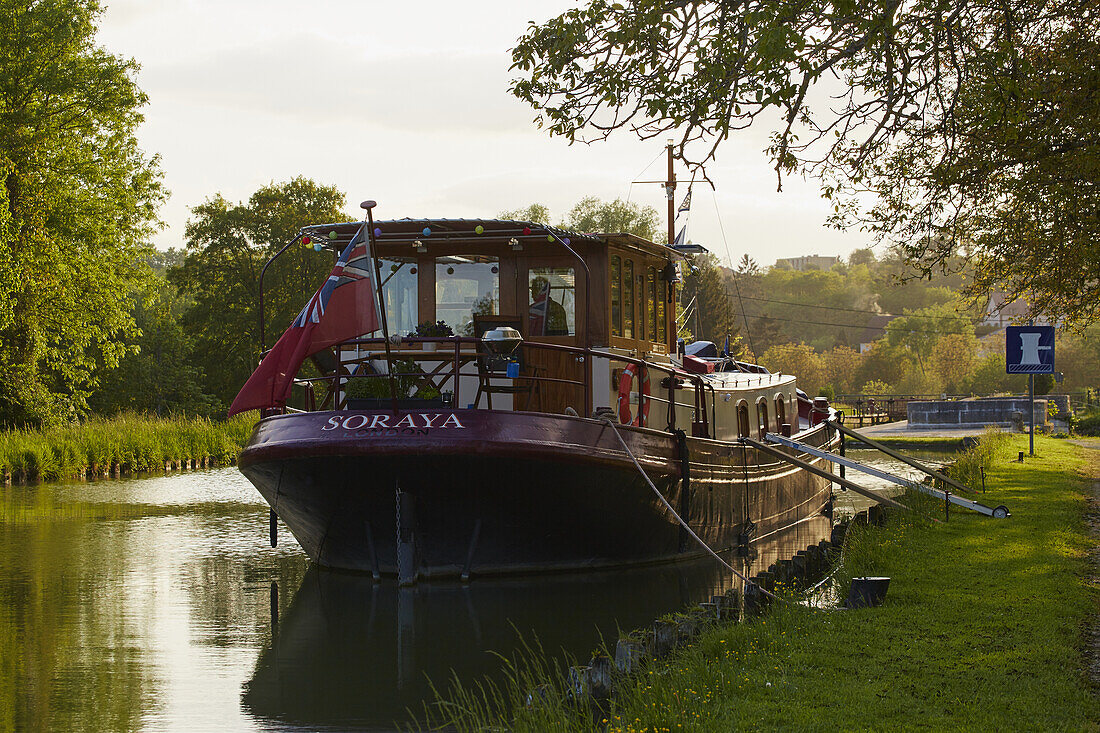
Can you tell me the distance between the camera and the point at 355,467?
1230 cm


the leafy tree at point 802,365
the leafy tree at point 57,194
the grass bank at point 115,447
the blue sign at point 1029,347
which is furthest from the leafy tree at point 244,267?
the leafy tree at point 802,365

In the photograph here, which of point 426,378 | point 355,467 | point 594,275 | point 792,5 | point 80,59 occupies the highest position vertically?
point 80,59

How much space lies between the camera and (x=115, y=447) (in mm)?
29703

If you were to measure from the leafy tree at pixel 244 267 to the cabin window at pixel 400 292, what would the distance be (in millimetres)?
34083

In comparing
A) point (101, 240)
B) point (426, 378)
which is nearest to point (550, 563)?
point (426, 378)

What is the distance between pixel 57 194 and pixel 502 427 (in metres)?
28.3

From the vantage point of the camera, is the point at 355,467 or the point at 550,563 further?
the point at 550,563

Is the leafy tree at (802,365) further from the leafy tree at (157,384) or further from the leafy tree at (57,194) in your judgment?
the leafy tree at (57,194)

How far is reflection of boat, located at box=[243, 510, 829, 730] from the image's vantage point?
9.23 metres

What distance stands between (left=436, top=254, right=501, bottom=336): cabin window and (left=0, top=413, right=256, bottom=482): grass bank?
13759 millimetres

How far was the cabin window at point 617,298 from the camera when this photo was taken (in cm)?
1473

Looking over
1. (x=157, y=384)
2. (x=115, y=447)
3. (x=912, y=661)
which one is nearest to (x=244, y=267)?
(x=157, y=384)

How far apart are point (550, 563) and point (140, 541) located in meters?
7.20

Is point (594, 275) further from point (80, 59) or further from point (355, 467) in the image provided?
point (80, 59)
